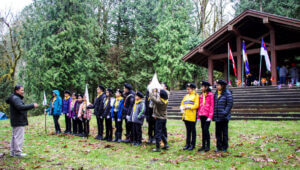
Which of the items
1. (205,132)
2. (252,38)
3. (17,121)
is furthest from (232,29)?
(17,121)

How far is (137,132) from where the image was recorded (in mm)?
7645

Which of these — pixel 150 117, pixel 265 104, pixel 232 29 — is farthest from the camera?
pixel 232 29

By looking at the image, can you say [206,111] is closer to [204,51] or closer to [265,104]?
[265,104]

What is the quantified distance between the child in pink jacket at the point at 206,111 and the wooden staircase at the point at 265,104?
6.41 metres

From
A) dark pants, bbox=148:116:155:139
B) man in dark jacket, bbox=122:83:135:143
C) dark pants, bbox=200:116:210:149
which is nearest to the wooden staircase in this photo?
dark pants, bbox=148:116:155:139

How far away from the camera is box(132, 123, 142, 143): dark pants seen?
298 inches

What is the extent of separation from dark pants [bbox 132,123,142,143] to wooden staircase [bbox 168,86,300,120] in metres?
6.43

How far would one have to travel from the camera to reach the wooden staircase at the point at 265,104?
11.6m

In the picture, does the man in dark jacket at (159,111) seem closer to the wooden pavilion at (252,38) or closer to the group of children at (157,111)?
the group of children at (157,111)

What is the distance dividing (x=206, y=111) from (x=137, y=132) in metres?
2.54

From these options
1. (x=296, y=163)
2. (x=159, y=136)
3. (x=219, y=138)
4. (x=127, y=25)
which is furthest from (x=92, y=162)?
(x=127, y=25)

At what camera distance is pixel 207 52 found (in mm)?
20031

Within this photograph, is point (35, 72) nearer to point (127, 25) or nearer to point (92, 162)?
point (127, 25)

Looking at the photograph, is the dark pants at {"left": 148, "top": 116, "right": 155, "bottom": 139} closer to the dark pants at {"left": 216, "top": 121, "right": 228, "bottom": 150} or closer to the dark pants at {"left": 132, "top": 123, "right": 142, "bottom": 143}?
the dark pants at {"left": 132, "top": 123, "right": 142, "bottom": 143}
